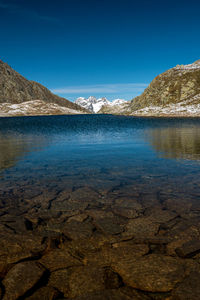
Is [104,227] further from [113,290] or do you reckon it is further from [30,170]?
[30,170]

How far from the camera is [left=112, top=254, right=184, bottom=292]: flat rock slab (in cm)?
616

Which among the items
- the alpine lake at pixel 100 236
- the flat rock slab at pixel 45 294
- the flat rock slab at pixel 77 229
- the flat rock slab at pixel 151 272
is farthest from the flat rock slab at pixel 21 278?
the flat rock slab at pixel 151 272

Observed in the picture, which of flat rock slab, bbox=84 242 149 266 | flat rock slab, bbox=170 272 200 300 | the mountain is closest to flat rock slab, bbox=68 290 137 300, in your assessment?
flat rock slab, bbox=170 272 200 300

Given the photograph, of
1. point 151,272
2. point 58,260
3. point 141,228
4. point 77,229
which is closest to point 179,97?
point 141,228

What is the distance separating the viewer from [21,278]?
632 cm

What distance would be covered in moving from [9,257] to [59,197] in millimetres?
5776

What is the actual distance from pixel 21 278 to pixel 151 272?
3.68 metres

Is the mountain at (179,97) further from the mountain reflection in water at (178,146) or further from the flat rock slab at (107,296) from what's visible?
the flat rock slab at (107,296)

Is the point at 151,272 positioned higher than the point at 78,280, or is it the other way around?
the point at 78,280

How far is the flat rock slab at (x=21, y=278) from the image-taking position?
19.2ft

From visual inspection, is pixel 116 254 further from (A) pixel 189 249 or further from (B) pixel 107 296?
(A) pixel 189 249

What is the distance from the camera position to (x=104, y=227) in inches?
374

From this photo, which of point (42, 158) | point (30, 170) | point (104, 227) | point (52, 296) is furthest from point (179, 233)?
point (42, 158)

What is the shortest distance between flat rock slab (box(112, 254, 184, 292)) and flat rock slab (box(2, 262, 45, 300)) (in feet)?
7.47
